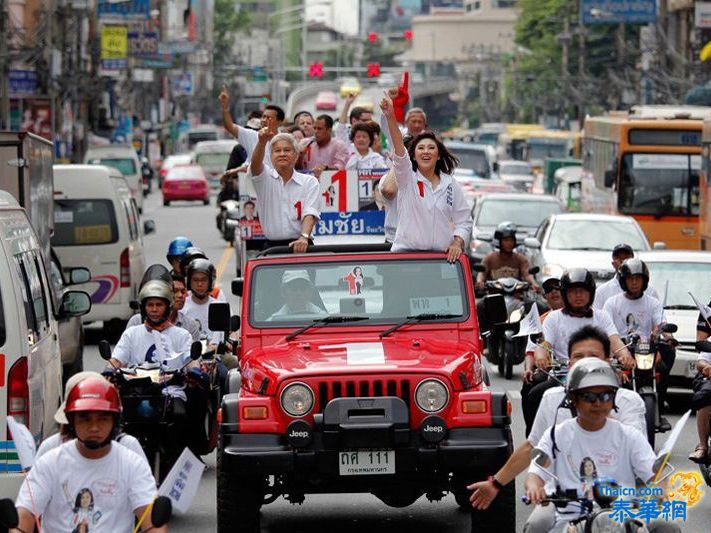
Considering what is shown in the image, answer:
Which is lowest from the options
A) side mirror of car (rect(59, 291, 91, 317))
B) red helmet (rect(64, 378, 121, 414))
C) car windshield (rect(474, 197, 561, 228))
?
car windshield (rect(474, 197, 561, 228))

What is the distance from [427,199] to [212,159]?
63071mm

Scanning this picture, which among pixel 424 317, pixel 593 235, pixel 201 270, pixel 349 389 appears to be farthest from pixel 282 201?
pixel 593 235

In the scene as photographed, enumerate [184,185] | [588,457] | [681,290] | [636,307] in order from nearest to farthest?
[588,457] → [636,307] → [681,290] → [184,185]

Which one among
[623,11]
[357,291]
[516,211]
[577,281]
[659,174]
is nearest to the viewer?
[357,291]

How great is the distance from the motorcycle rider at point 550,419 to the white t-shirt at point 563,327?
2.86m

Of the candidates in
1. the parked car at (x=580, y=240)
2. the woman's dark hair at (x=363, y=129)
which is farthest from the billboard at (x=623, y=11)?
the woman's dark hair at (x=363, y=129)

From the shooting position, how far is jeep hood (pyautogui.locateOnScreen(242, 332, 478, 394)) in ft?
33.3

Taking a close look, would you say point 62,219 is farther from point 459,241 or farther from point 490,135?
point 490,135

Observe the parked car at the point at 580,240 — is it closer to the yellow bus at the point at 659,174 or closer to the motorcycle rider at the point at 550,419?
the yellow bus at the point at 659,174

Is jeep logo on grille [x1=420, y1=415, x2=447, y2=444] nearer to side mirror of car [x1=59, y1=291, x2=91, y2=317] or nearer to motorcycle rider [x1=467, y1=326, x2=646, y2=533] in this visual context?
motorcycle rider [x1=467, y1=326, x2=646, y2=533]

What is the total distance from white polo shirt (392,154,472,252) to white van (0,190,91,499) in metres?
2.25

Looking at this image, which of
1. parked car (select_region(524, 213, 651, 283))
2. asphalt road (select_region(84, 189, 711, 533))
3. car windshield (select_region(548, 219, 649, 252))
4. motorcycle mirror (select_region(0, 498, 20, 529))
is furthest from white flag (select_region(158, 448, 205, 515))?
car windshield (select_region(548, 219, 649, 252))

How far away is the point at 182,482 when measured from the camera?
7176mm

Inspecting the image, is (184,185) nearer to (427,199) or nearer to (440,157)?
(440,157)
